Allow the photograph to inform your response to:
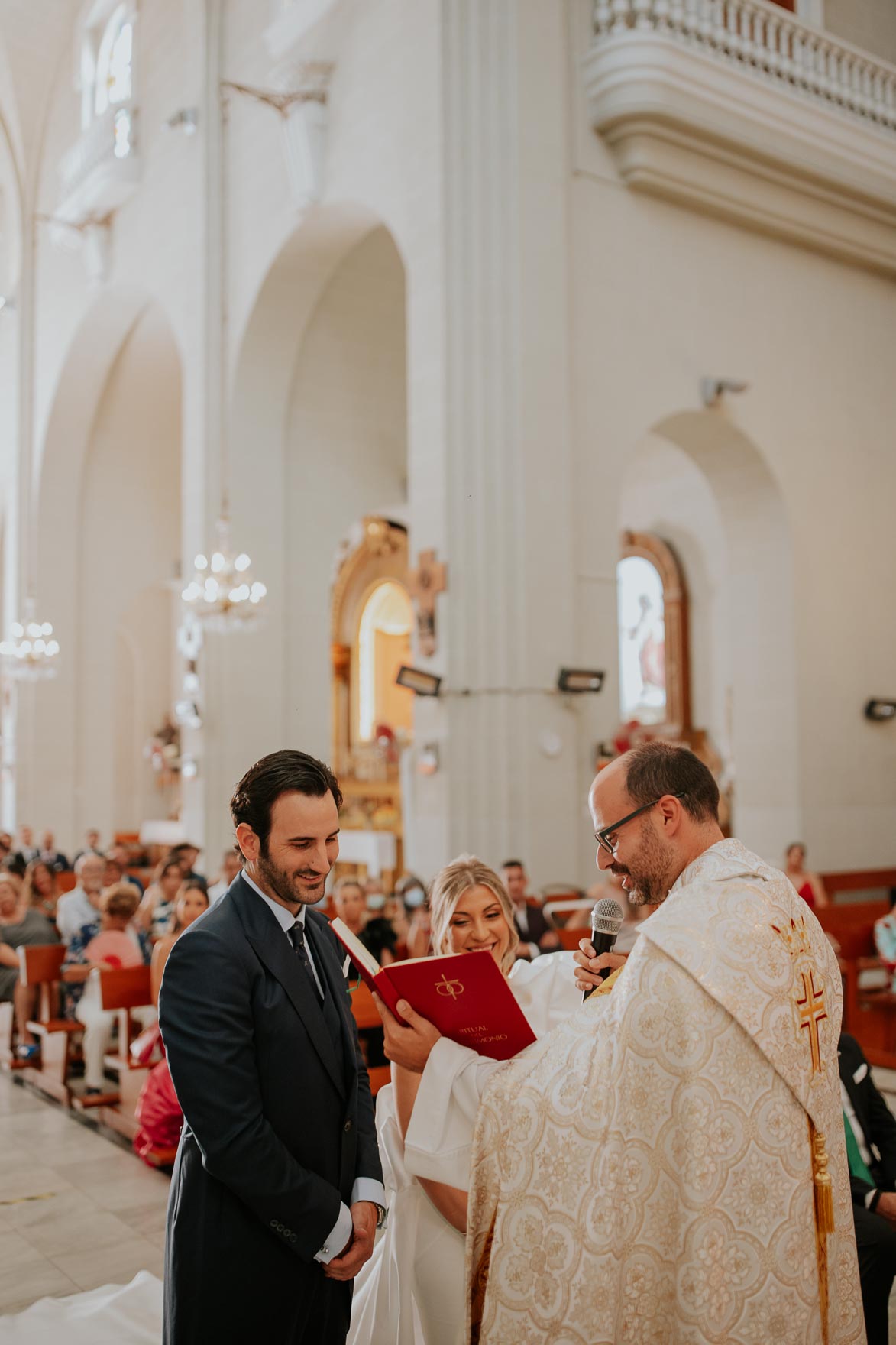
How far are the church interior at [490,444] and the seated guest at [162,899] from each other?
Answer: 0.04 m

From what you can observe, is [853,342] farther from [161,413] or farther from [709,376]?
[161,413]

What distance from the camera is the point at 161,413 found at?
63.5ft

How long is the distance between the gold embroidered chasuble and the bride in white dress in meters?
0.25

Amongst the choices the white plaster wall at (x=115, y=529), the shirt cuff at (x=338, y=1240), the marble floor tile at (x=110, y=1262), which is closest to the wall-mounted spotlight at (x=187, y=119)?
the white plaster wall at (x=115, y=529)

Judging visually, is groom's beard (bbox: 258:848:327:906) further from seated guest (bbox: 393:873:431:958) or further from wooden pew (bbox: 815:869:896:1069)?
wooden pew (bbox: 815:869:896:1069)

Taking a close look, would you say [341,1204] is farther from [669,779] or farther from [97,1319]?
[97,1319]

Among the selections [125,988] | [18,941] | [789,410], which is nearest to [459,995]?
[125,988]

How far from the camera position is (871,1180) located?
359 cm

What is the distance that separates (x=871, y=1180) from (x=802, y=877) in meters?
6.67

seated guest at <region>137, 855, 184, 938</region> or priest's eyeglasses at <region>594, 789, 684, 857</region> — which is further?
seated guest at <region>137, 855, 184, 938</region>

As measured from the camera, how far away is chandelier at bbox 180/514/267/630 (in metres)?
11.8

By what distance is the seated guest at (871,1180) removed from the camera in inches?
127

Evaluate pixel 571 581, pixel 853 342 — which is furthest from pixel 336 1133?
pixel 853 342

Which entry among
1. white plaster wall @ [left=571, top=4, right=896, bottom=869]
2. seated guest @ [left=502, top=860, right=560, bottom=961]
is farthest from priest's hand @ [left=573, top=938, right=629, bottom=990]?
white plaster wall @ [left=571, top=4, right=896, bottom=869]
